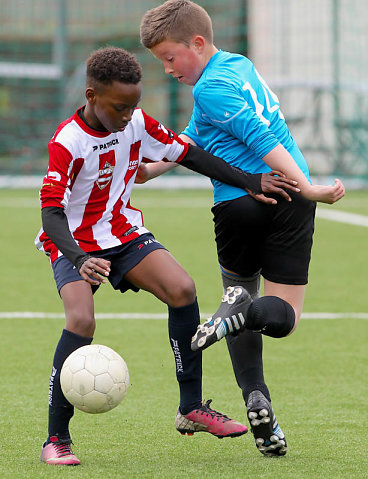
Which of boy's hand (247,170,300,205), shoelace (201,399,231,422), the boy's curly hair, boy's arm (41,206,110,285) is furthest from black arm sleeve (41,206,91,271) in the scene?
shoelace (201,399,231,422)

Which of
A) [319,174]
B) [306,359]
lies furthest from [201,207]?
[306,359]

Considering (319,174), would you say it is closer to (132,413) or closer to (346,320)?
(346,320)

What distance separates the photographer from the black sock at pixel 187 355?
13.8ft

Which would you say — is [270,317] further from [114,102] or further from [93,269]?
[114,102]

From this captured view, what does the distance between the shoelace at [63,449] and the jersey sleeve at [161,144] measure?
1.35 m

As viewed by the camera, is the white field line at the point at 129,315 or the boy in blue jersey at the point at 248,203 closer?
the boy in blue jersey at the point at 248,203

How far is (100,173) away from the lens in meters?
4.17

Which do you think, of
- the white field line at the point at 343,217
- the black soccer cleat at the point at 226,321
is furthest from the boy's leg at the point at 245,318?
the white field line at the point at 343,217

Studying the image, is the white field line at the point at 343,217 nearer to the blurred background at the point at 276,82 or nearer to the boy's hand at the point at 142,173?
the blurred background at the point at 276,82

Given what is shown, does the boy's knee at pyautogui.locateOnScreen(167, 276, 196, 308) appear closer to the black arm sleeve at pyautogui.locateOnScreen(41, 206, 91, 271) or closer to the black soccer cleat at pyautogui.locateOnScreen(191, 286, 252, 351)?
the black soccer cleat at pyautogui.locateOnScreen(191, 286, 252, 351)

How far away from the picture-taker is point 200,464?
3812mm

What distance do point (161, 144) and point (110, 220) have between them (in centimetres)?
41

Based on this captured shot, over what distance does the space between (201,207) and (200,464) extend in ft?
38.7

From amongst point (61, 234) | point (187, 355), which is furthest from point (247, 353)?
point (61, 234)
